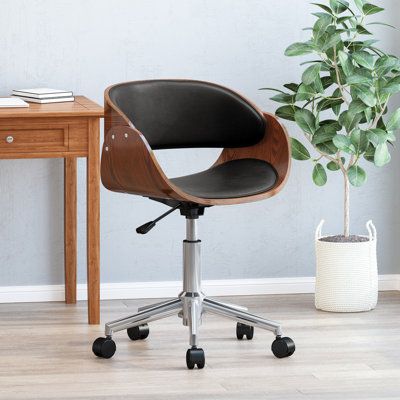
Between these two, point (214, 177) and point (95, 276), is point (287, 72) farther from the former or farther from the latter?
point (95, 276)

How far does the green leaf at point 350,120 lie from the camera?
3877mm

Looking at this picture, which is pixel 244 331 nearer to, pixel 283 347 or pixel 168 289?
pixel 283 347

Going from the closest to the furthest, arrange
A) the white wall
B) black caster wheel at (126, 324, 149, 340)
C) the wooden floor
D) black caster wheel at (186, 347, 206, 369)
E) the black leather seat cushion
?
the wooden floor
black caster wheel at (186, 347, 206, 369)
the black leather seat cushion
black caster wheel at (126, 324, 149, 340)
the white wall

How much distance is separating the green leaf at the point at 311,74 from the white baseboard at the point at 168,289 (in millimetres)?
944

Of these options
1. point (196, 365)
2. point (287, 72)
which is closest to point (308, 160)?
point (287, 72)

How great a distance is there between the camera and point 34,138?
11.9ft

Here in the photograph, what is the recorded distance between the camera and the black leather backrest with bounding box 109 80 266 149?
3.62 m

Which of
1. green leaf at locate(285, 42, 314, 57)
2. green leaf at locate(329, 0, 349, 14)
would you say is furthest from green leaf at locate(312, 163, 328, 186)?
green leaf at locate(329, 0, 349, 14)

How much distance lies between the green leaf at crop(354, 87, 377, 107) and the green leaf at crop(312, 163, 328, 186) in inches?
14.0

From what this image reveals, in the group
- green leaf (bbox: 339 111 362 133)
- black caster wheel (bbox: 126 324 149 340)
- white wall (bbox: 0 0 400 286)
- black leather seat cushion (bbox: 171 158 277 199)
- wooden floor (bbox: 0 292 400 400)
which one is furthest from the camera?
white wall (bbox: 0 0 400 286)

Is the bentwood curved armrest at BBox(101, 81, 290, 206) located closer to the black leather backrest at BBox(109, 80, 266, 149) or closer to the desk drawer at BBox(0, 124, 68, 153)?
the black leather backrest at BBox(109, 80, 266, 149)

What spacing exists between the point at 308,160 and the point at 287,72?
385mm

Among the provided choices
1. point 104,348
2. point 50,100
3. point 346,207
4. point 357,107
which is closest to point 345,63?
point 357,107

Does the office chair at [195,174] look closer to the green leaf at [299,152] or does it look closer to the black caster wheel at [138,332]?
the black caster wheel at [138,332]
